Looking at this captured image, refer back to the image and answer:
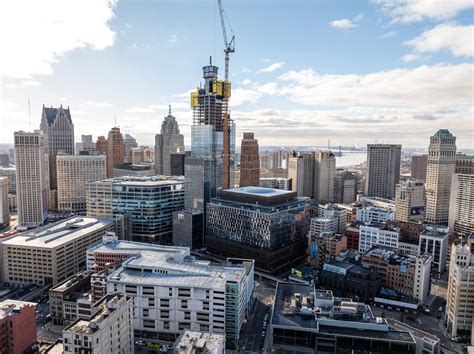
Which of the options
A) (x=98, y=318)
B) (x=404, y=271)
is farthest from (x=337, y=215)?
(x=98, y=318)

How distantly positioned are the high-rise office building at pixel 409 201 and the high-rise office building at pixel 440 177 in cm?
397

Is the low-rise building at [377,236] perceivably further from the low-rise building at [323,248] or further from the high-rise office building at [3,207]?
the high-rise office building at [3,207]

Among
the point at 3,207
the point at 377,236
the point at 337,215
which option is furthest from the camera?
the point at 3,207

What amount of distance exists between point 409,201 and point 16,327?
175207 mm

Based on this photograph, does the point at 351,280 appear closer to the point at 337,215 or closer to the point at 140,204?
the point at 337,215

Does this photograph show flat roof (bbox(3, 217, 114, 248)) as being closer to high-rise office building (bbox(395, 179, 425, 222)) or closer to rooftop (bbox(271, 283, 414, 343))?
rooftop (bbox(271, 283, 414, 343))

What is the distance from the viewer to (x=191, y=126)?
589 ft

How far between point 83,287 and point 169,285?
2915 cm

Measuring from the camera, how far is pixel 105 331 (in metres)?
57.8

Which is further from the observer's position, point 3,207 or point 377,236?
point 3,207

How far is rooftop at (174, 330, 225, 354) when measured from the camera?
57.8 meters

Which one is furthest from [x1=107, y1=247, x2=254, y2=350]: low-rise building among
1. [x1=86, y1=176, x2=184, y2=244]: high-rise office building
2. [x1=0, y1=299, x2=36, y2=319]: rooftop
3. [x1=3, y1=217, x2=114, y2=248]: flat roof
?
[x1=86, y1=176, x2=184, y2=244]: high-rise office building

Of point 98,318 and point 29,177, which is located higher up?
point 29,177

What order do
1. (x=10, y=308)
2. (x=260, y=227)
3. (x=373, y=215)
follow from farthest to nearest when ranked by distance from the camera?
(x=373, y=215)
(x=260, y=227)
(x=10, y=308)
